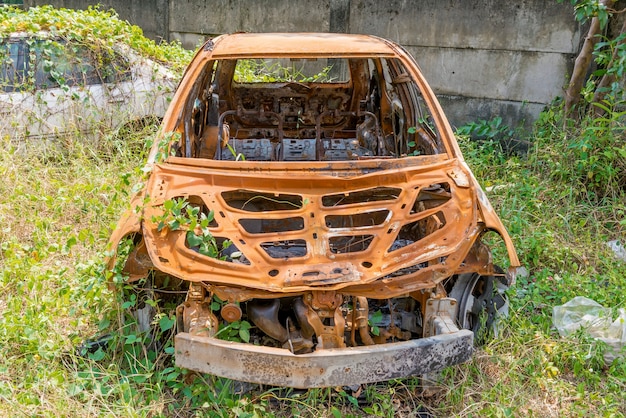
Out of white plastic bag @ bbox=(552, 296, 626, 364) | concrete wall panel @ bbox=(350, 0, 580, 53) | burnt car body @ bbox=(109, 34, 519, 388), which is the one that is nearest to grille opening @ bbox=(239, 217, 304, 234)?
burnt car body @ bbox=(109, 34, 519, 388)

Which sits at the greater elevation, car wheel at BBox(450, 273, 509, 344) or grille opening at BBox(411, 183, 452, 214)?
grille opening at BBox(411, 183, 452, 214)

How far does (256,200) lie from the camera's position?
11.2ft

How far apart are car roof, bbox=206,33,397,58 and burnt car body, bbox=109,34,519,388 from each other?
0.01 metres

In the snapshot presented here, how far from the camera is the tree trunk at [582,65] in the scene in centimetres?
531

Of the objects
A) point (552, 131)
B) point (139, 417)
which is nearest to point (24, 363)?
point (139, 417)

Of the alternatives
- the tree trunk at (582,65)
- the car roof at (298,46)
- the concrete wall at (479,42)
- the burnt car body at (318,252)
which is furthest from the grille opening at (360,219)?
the concrete wall at (479,42)

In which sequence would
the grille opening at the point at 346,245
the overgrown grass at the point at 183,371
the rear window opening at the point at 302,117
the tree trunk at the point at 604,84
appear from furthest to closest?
the tree trunk at the point at 604,84 < the rear window opening at the point at 302,117 < the grille opening at the point at 346,245 < the overgrown grass at the point at 183,371

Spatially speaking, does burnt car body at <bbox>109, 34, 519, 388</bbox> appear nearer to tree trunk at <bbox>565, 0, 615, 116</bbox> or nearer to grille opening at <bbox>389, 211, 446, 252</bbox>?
grille opening at <bbox>389, 211, 446, 252</bbox>

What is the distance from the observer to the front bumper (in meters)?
2.32

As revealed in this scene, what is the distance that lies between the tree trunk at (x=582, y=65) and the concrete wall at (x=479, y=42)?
1.02 feet

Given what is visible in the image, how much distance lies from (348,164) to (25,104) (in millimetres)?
3817

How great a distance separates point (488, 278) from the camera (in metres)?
3.08

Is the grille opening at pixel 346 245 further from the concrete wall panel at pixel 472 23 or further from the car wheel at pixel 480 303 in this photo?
the concrete wall panel at pixel 472 23

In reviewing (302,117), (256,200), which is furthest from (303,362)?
(302,117)
